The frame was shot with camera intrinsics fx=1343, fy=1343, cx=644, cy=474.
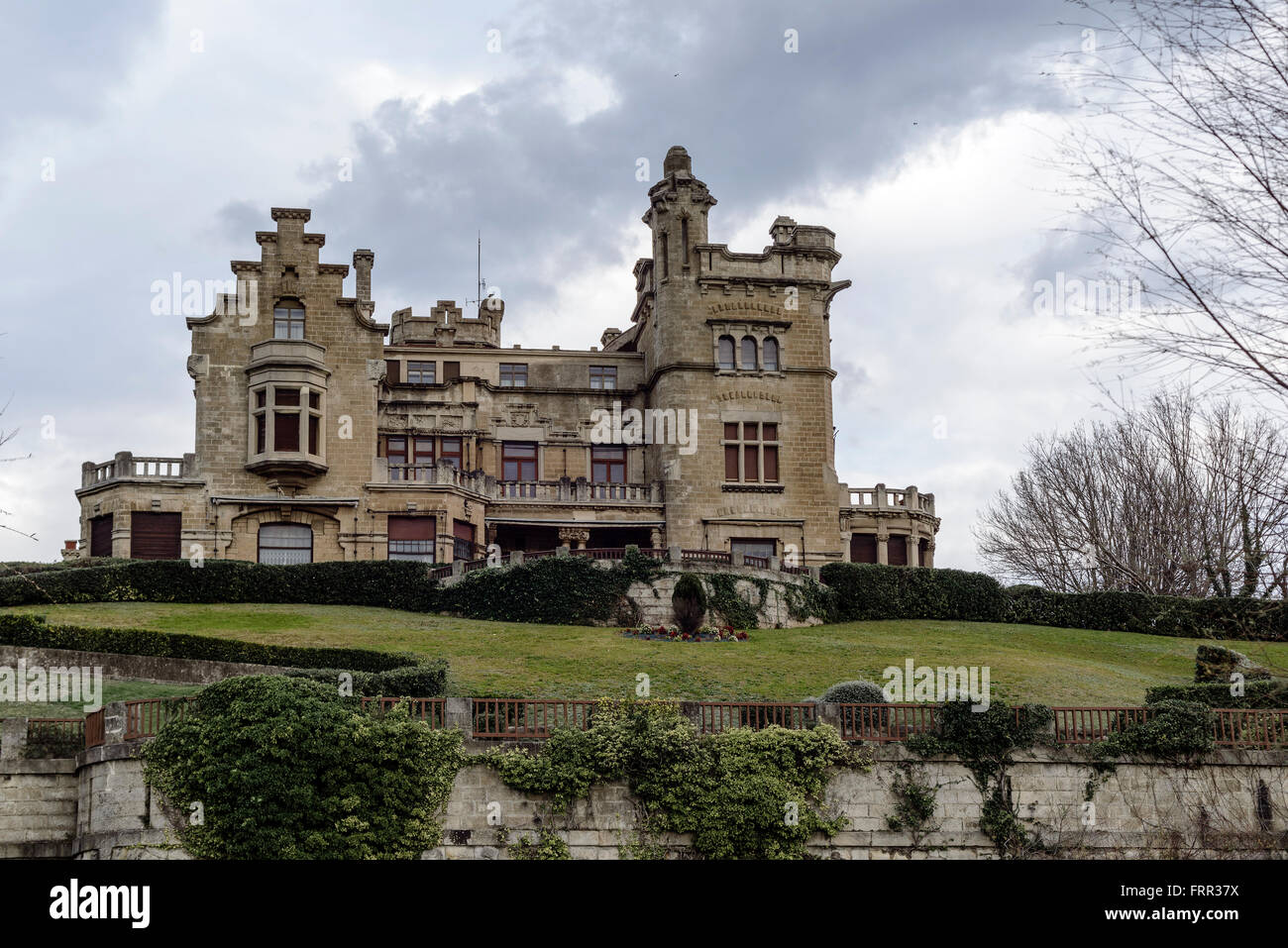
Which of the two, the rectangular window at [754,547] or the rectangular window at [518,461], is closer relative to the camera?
the rectangular window at [754,547]

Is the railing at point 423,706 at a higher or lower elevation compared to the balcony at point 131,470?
lower

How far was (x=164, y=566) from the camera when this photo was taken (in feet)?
129

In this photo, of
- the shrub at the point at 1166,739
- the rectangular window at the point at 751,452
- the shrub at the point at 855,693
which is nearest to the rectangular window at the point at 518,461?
the rectangular window at the point at 751,452

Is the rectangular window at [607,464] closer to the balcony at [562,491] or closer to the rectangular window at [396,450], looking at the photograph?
the balcony at [562,491]

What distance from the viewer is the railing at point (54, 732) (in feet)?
73.8

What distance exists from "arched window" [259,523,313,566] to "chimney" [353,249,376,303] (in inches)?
357

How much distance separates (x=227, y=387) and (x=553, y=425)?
490 inches

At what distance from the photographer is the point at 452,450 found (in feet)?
168

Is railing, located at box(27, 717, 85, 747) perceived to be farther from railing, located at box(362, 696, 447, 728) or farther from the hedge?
the hedge

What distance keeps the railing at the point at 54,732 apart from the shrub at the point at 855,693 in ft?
43.0

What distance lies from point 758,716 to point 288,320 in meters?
29.8

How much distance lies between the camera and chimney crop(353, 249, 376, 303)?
1948 inches

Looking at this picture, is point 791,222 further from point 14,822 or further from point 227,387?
point 14,822

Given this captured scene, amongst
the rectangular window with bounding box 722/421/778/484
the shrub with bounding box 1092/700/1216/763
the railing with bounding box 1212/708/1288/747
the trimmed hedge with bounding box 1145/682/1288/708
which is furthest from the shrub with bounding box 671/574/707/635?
the railing with bounding box 1212/708/1288/747
